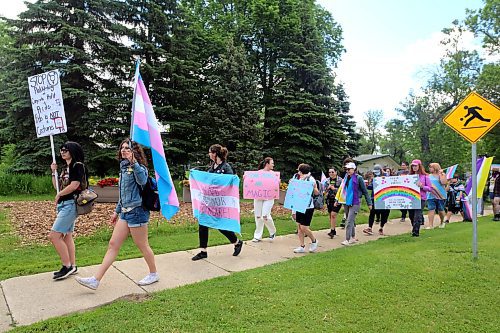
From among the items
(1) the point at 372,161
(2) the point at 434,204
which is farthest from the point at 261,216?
(1) the point at 372,161

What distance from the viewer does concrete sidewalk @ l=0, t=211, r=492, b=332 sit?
391 cm

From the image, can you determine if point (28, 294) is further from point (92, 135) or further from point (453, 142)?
point (453, 142)

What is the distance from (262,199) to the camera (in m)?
7.88

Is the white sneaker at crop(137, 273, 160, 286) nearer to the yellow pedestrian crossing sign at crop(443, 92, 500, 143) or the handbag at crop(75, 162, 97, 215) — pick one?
the handbag at crop(75, 162, 97, 215)

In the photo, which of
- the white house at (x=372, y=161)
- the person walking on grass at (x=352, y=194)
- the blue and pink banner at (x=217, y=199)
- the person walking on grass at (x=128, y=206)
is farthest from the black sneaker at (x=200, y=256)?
the white house at (x=372, y=161)

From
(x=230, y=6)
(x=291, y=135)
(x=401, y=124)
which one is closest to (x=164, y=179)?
(x=291, y=135)

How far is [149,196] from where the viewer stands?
178 inches

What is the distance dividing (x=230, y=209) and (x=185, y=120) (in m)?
12.0

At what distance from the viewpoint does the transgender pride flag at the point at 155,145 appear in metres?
4.71

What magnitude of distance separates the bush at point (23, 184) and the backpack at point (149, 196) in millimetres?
11922

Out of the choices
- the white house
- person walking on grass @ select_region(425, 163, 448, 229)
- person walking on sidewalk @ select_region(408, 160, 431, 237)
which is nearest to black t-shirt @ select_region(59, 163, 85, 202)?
person walking on sidewalk @ select_region(408, 160, 431, 237)

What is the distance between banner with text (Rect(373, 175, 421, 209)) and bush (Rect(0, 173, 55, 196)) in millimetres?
12433

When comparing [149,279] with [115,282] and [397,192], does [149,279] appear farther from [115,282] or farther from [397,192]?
[397,192]

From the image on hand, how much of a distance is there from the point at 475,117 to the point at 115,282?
255 inches
